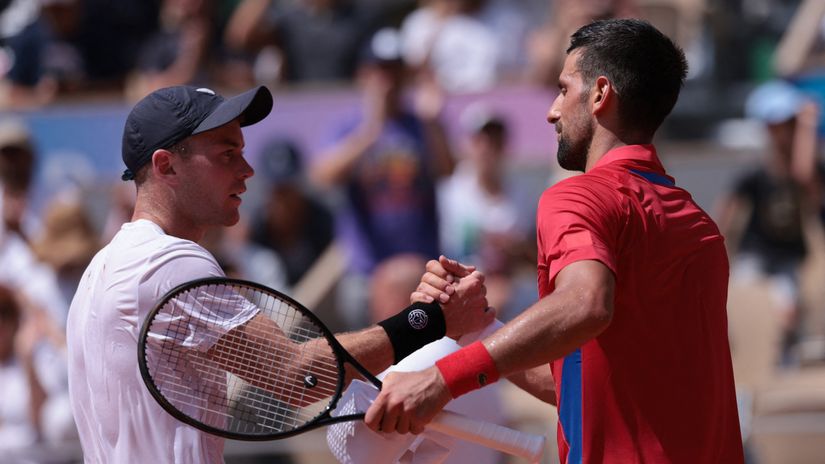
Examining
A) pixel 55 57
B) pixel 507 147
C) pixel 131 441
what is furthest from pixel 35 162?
pixel 131 441

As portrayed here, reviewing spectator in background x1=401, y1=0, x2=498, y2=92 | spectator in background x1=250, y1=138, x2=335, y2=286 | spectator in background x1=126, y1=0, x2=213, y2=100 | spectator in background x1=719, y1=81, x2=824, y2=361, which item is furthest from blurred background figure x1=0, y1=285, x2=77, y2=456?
spectator in background x1=719, y1=81, x2=824, y2=361

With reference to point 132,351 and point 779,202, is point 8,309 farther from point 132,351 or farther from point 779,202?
point 132,351

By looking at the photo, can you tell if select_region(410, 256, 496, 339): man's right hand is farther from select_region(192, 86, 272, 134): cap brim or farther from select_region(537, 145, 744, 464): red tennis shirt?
select_region(192, 86, 272, 134): cap brim

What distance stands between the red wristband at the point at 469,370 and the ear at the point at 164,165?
95 cm

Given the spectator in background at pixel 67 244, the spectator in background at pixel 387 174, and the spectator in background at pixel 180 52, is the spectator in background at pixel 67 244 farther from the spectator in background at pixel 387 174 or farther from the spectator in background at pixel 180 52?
the spectator in background at pixel 387 174

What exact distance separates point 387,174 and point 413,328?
468cm

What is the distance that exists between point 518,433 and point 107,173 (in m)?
6.78

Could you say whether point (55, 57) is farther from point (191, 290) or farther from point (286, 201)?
point (191, 290)

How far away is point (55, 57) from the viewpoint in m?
10.1

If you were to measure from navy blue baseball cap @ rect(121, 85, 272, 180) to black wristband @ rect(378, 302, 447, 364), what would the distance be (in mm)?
693

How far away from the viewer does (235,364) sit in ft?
10.8

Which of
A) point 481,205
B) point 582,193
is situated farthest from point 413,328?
point 481,205

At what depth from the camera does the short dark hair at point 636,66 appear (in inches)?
129

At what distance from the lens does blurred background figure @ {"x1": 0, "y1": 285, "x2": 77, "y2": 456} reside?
8031 millimetres
